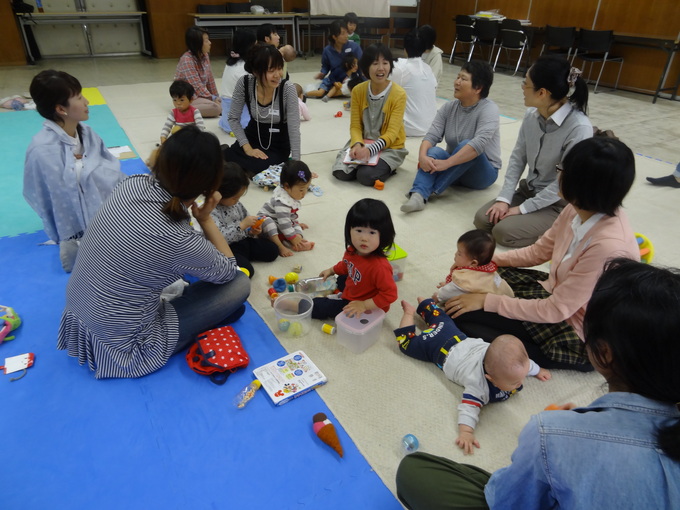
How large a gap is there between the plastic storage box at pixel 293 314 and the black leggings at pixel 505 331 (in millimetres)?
741

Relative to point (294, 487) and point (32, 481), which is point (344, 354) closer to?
point (294, 487)

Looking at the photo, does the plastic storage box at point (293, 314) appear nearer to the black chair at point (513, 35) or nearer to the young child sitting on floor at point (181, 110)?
the young child sitting on floor at point (181, 110)

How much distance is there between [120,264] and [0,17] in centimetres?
881

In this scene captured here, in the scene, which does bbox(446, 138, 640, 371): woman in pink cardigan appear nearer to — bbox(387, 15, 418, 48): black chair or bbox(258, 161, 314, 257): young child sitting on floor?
bbox(258, 161, 314, 257): young child sitting on floor

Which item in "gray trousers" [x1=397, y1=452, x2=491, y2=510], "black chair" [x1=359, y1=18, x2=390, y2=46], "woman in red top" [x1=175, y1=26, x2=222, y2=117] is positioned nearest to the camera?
"gray trousers" [x1=397, y1=452, x2=491, y2=510]

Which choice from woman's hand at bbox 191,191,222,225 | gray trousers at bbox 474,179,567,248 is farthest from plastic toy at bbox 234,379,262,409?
gray trousers at bbox 474,179,567,248

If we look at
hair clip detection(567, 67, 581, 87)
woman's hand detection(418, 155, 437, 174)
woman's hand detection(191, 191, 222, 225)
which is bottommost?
woman's hand detection(418, 155, 437, 174)

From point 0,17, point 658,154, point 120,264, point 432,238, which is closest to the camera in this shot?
point 120,264

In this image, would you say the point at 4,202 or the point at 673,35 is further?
the point at 673,35

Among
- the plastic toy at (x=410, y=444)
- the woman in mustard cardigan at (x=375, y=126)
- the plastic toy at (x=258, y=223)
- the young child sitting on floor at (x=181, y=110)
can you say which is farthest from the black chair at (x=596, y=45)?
A: the plastic toy at (x=410, y=444)

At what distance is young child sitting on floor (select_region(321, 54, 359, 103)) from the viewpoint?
6098 millimetres

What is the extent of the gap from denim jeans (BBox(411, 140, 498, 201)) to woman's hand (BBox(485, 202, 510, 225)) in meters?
0.54

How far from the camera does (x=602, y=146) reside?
167 cm

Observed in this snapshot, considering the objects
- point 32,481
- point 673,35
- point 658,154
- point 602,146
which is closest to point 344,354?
point 32,481
